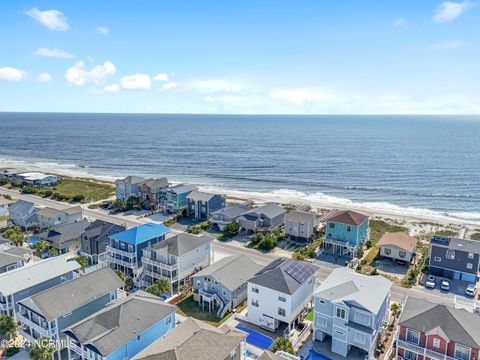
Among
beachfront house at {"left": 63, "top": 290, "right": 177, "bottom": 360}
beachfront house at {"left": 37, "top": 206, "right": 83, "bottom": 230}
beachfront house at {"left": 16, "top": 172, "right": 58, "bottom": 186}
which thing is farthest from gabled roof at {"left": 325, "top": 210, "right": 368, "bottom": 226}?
beachfront house at {"left": 16, "top": 172, "right": 58, "bottom": 186}

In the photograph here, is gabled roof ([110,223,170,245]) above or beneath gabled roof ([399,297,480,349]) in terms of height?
above

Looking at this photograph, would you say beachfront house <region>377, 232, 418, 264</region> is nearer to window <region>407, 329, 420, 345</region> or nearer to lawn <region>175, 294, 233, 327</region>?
window <region>407, 329, 420, 345</region>

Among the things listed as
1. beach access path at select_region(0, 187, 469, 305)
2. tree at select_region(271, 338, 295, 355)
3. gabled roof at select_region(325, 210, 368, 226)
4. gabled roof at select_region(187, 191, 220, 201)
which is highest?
gabled roof at select_region(325, 210, 368, 226)

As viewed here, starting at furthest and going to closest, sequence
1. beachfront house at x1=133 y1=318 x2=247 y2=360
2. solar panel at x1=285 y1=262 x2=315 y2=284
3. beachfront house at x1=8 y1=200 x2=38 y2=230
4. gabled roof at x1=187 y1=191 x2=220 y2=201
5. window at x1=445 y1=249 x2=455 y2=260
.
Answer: gabled roof at x1=187 y1=191 x2=220 y2=201 < beachfront house at x1=8 y1=200 x2=38 y2=230 < window at x1=445 y1=249 x2=455 y2=260 < solar panel at x1=285 y1=262 x2=315 y2=284 < beachfront house at x1=133 y1=318 x2=247 y2=360

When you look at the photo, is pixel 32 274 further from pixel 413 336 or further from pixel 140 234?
pixel 413 336

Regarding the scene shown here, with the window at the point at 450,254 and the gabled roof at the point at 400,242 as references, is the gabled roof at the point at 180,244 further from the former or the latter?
the window at the point at 450,254

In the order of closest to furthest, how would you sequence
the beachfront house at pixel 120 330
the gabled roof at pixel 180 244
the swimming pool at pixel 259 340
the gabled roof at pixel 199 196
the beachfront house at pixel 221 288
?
the beachfront house at pixel 120 330
the swimming pool at pixel 259 340
the beachfront house at pixel 221 288
the gabled roof at pixel 180 244
the gabled roof at pixel 199 196

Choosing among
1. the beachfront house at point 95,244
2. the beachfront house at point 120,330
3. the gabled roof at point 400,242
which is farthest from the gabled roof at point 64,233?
the gabled roof at point 400,242
